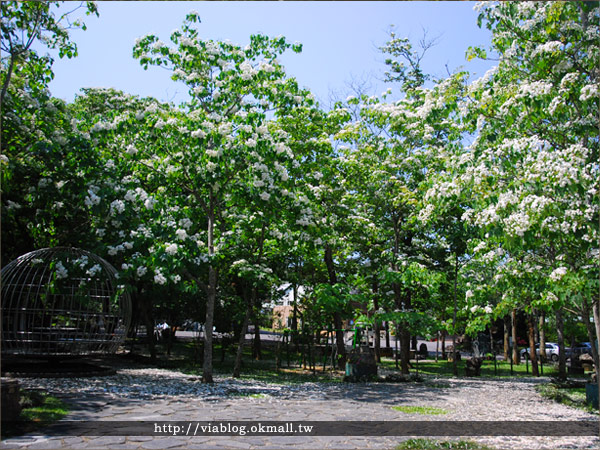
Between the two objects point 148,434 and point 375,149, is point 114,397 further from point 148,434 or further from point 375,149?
point 375,149

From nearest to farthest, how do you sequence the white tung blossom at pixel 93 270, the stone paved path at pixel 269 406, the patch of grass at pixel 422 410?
the stone paved path at pixel 269 406 → the patch of grass at pixel 422 410 → the white tung blossom at pixel 93 270

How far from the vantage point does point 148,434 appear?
23.2 feet

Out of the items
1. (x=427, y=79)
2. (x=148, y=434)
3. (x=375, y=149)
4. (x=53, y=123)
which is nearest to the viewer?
(x=148, y=434)

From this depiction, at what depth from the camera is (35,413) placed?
8.00m

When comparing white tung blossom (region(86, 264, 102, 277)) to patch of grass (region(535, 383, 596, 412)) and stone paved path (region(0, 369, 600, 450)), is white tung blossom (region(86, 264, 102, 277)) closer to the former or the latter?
stone paved path (region(0, 369, 600, 450))

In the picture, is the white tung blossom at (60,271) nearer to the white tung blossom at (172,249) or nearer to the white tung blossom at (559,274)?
the white tung blossom at (172,249)

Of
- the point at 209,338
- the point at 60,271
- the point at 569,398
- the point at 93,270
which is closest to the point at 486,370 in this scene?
the point at 569,398

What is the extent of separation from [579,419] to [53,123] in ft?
46.1

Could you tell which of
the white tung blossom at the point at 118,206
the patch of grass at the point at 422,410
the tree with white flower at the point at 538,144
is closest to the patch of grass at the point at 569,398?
the patch of grass at the point at 422,410

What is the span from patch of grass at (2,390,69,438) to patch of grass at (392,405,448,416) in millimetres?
6669

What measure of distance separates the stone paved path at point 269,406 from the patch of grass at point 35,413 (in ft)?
0.93

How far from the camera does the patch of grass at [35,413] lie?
696 centimetres

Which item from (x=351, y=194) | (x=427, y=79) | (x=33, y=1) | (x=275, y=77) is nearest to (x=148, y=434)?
(x=33, y=1)

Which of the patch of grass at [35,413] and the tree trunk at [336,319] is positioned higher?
the tree trunk at [336,319]
